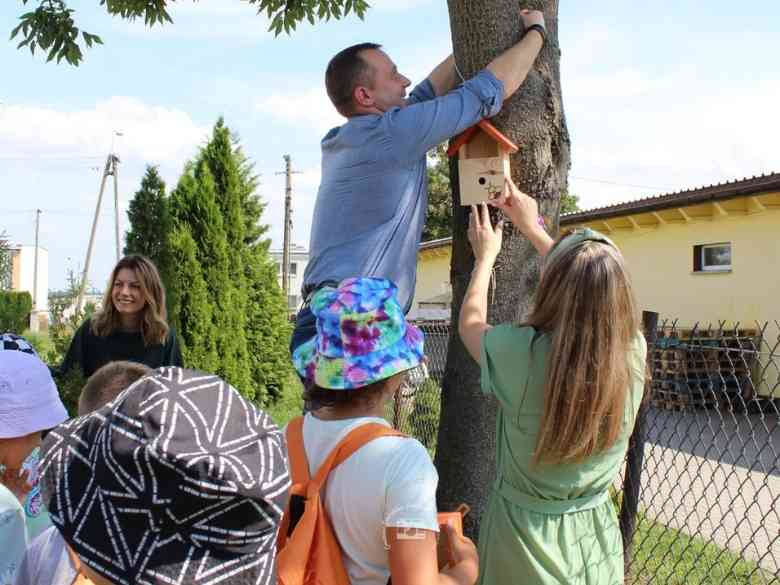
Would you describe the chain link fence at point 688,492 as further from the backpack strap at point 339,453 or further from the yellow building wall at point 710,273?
the yellow building wall at point 710,273

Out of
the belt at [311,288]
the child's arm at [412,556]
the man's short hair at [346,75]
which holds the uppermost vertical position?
the man's short hair at [346,75]

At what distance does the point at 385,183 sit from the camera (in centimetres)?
275

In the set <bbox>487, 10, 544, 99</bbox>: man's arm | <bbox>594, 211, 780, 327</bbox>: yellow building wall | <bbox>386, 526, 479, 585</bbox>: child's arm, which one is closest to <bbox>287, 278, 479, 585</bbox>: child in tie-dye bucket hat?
<bbox>386, 526, 479, 585</bbox>: child's arm

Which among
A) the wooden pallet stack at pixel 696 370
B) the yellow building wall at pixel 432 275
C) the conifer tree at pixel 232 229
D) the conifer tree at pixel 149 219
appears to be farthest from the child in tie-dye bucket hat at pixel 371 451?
the yellow building wall at pixel 432 275

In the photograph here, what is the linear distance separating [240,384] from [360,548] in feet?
29.2

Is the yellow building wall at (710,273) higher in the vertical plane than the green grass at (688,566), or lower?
higher

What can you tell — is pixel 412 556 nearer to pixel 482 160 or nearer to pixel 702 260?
pixel 482 160

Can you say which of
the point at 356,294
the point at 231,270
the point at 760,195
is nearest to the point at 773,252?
the point at 760,195

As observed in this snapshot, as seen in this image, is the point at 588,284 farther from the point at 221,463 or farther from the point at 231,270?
the point at 231,270

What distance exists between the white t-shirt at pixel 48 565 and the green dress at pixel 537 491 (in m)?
1.09

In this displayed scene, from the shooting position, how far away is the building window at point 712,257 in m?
15.2

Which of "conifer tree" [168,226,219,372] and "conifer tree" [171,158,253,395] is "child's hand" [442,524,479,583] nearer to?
"conifer tree" [168,226,219,372]

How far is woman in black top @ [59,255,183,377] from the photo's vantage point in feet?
16.5

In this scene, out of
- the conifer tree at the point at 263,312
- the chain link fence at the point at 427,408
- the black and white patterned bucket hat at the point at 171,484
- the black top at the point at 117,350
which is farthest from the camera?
the conifer tree at the point at 263,312
